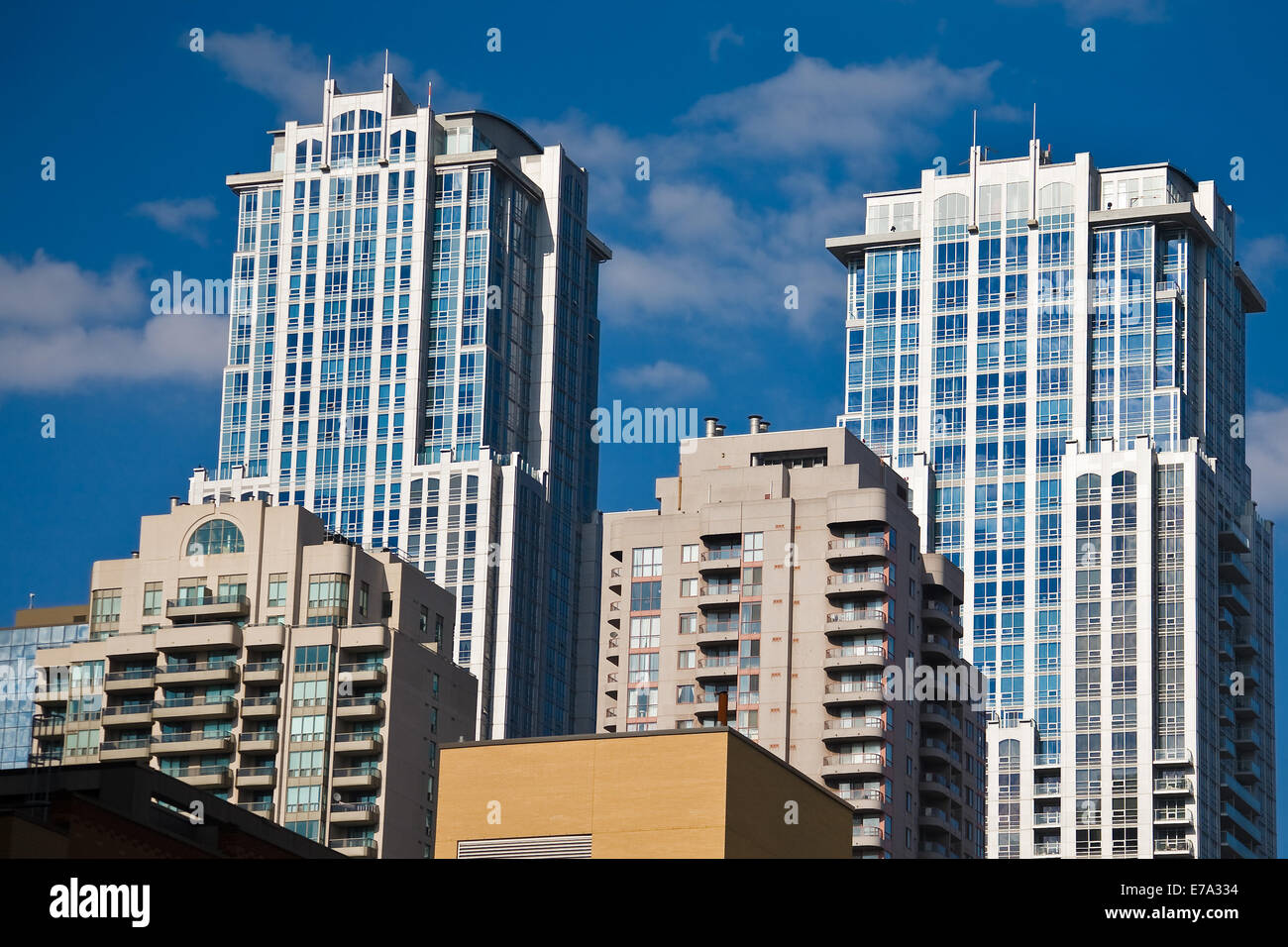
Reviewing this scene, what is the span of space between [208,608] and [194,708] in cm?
954

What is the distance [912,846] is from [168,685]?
2210 inches

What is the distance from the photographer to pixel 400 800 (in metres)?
168

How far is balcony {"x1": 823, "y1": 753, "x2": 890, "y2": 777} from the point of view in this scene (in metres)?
162

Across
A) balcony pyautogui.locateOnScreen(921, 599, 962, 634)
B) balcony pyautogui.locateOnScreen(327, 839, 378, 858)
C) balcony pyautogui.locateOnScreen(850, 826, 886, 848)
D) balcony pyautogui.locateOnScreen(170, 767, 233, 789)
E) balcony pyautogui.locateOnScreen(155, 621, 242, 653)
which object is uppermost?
balcony pyautogui.locateOnScreen(921, 599, 962, 634)

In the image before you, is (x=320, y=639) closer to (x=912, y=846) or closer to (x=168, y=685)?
(x=168, y=685)

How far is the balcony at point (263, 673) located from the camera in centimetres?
17038

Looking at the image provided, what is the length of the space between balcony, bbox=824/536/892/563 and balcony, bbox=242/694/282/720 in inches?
1662

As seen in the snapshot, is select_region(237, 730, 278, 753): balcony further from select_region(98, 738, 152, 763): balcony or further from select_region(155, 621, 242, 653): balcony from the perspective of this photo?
select_region(155, 621, 242, 653): balcony

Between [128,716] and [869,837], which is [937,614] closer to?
[869,837]

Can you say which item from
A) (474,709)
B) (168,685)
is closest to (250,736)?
(168,685)

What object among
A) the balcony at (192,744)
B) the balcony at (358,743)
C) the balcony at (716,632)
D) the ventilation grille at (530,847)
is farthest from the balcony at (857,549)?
the ventilation grille at (530,847)

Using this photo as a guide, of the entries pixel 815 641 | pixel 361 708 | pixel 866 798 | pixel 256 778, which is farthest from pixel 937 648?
pixel 256 778

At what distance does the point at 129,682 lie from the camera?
171625mm

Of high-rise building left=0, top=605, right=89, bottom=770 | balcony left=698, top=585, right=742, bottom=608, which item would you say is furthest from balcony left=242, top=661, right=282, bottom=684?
balcony left=698, top=585, right=742, bottom=608
